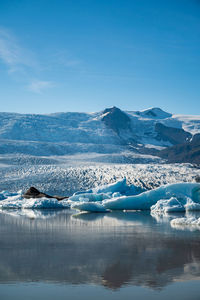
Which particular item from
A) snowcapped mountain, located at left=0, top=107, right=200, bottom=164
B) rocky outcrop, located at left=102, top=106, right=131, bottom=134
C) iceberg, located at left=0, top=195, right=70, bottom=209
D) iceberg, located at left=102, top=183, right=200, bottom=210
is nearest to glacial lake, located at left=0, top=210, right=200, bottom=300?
iceberg, located at left=102, top=183, right=200, bottom=210

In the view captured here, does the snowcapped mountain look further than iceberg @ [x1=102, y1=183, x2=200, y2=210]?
Yes

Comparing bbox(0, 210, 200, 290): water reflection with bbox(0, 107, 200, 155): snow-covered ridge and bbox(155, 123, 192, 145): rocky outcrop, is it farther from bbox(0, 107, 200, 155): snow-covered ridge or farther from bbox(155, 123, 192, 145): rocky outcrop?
bbox(155, 123, 192, 145): rocky outcrop

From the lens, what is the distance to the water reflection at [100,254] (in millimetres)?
5355

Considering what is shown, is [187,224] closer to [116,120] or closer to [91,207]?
[91,207]

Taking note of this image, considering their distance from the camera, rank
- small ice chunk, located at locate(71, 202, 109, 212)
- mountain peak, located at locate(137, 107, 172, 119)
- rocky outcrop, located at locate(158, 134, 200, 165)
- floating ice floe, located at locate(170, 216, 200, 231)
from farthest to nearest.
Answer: mountain peak, located at locate(137, 107, 172, 119) → rocky outcrop, located at locate(158, 134, 200, 165) → small ice chunk, located at locate(71, 202, 109, 212) → floating ice floe, located at locate(170, 216, 200, 231)

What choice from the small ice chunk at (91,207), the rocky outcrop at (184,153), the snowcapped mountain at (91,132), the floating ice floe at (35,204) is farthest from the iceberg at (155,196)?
the rocky outcrop at (184,153)

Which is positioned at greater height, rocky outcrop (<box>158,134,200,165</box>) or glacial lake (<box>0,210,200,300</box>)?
rocky outcrop (<box>158,134,200,165</box>)

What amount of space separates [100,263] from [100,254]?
31.9 inches

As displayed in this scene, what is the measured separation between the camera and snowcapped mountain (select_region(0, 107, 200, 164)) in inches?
1783

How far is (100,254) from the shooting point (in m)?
7.08

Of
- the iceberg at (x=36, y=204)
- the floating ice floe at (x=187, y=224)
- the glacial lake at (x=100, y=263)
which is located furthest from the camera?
the iceberg at (x=36, y=204)

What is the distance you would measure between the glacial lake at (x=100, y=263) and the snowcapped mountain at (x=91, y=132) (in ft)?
108

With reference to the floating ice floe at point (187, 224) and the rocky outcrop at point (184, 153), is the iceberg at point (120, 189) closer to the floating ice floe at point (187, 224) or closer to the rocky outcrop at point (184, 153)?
the floating ice floe at point (187, 224)

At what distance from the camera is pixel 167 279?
205 inches
